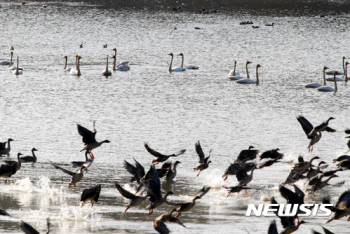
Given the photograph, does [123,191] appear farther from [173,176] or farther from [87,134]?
[173,176]

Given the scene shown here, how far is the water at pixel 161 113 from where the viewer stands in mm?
12297

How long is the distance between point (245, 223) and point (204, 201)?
1707 millimetres

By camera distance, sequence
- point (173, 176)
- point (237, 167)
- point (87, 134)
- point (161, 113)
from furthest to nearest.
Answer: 1. point (161, 113)
2. point (173, 176)
3. point (237, 167)
4. point (87, 134)

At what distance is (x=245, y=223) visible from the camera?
38.0 ft

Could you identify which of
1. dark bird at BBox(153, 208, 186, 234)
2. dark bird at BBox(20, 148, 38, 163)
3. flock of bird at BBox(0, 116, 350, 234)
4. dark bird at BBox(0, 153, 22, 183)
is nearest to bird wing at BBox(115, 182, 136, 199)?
flock of bird at BBox(0, 116, 350, 234)

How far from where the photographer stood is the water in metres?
12.3

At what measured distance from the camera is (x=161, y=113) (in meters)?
25.1

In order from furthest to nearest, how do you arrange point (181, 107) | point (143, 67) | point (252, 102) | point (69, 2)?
point (69, 2), point (143, 67), point (252, 102), point (181, 107)

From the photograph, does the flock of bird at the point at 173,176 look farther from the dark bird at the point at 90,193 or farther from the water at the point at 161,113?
the water at the point at 161,113

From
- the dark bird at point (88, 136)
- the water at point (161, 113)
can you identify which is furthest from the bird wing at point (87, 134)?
the water at point (161, 113)

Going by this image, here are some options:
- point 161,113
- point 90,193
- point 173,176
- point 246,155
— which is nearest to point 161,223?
point 90,193

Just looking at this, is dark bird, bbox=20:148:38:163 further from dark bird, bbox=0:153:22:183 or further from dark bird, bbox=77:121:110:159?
dark bird, bbox=77:121:110:159

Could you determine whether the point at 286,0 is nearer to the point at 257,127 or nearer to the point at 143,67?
the point at 143,67

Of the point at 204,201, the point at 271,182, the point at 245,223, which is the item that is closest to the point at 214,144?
the point at 271,182
